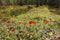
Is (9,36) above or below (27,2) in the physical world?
above

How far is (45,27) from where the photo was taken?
841 cm

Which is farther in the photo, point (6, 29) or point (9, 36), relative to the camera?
point (6, 29)

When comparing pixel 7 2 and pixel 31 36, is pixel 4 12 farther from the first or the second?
pixel 31 36

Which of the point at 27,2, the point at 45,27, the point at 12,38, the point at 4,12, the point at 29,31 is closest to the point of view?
the point at 12,38

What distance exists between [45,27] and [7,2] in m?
13.1

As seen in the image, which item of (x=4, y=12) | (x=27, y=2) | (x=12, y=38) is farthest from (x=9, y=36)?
(x=27, y=2)

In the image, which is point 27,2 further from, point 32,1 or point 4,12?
point 4,12

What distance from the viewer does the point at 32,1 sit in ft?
68.9

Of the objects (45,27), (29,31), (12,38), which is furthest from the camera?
(45,27)

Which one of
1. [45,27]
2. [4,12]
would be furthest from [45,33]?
[4,12]

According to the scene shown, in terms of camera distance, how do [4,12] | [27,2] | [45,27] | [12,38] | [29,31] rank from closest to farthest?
[12,38] → [29,31] → [45,27] → [4,12] → [27,2]

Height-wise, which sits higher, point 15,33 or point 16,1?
point 15,33

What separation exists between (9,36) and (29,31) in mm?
884

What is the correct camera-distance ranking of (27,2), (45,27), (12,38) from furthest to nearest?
1. (27,2)
2. (45,27)
3. (12,38)
